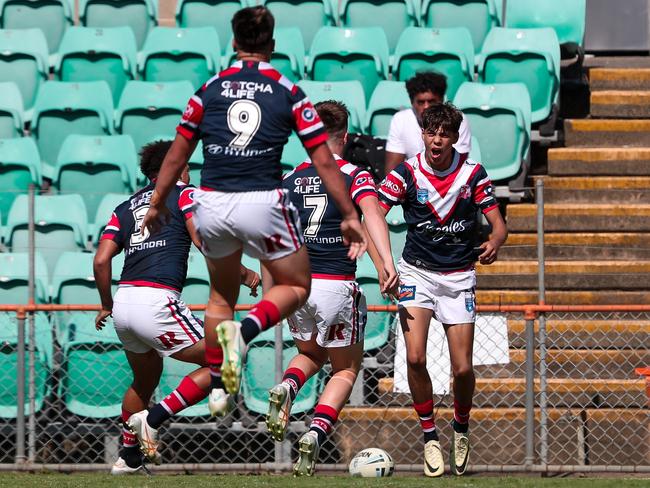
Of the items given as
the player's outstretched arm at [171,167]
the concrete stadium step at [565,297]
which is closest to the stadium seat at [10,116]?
the concrete stadium step at [565,297]

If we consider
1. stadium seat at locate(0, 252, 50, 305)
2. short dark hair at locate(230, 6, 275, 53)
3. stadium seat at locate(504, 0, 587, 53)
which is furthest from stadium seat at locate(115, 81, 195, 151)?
short dark hair at locate(230, 6, 275, 53)

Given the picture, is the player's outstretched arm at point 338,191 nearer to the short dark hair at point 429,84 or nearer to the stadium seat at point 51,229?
the short dark hair at point 429,84

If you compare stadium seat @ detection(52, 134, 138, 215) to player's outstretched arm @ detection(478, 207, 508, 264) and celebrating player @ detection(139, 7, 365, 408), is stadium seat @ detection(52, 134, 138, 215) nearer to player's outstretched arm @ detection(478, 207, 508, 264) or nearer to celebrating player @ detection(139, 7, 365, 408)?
player's outstretched arm @ detection(478, 207, 508, 264)

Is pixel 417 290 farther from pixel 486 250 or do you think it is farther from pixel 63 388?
pixel 63 388

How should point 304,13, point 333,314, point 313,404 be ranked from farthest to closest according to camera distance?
1. point 304,13
2. point 313,404
3. point 333,314

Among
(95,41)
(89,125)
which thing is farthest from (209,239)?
(95,41)

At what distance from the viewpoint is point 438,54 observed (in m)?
11.2

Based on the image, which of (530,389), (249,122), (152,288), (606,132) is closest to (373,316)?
(530,389)

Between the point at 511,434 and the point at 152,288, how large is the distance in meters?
2.95

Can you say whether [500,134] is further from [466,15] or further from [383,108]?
[466,15]

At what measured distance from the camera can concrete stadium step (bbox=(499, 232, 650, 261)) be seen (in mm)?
9938

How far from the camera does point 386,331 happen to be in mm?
8602

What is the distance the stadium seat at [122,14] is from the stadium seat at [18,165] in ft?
8.95

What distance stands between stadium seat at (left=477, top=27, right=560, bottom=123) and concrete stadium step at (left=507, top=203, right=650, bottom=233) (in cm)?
111
